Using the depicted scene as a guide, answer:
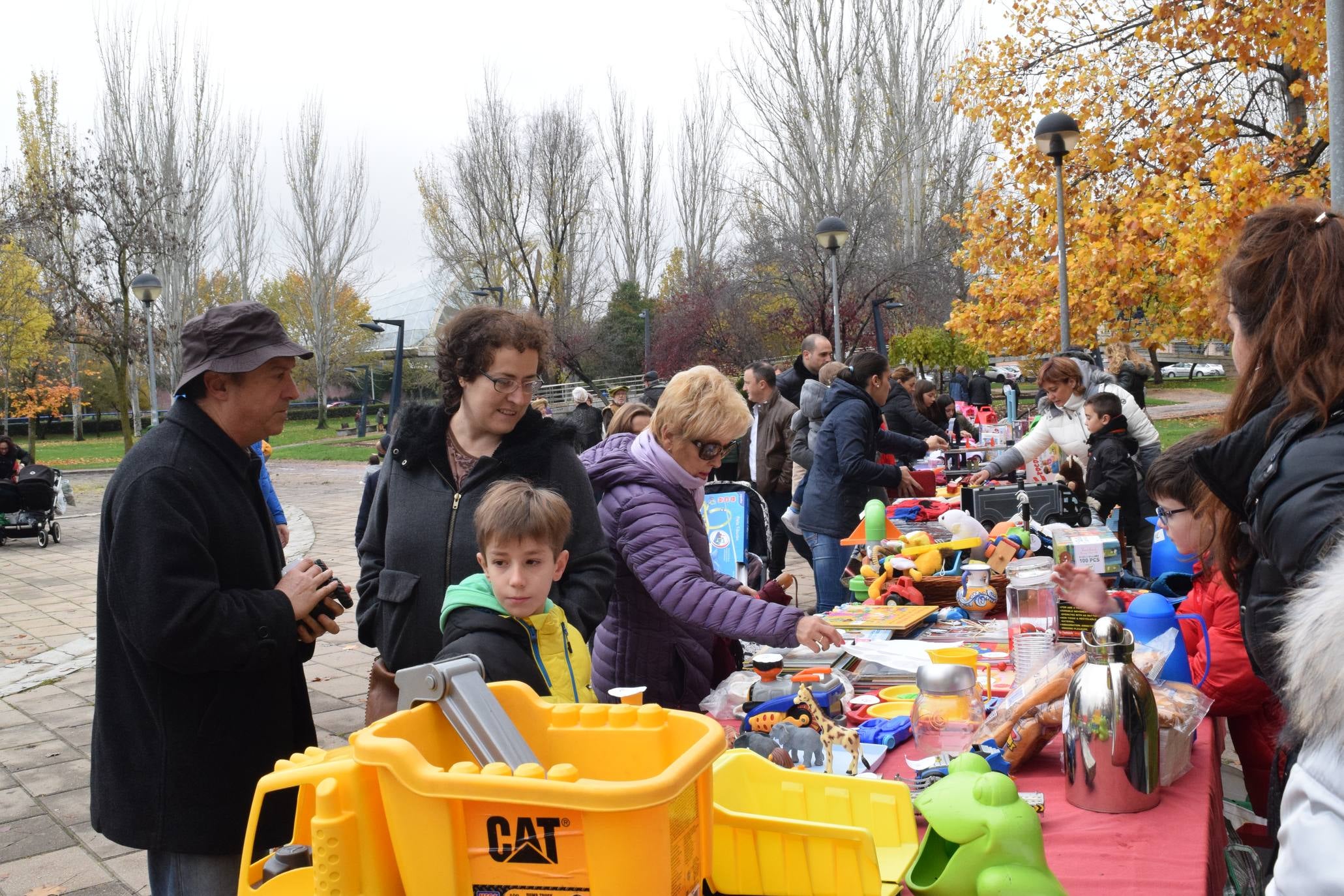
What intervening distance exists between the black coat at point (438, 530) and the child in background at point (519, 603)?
0.27 m

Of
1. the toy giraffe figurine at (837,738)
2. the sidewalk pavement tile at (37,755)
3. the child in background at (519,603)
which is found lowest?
the sidewalk pavement tile at (37,755)

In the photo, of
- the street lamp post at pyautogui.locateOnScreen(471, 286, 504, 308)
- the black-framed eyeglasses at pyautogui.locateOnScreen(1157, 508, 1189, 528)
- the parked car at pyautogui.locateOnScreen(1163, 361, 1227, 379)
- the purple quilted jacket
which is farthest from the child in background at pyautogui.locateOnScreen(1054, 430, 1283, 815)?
the parked car at pyautogui.locateOnScreen(1163, 361, 1227, 379)

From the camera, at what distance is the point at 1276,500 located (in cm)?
164

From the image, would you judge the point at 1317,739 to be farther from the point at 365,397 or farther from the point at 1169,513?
the point at 365,397

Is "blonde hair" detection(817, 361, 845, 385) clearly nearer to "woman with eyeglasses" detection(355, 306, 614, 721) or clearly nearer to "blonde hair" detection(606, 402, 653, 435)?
"blonde hair" detection(606, 402, 653, 435)

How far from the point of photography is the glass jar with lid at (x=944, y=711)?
7.16ft

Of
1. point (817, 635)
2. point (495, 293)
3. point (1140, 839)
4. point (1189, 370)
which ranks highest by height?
point (495, 293)

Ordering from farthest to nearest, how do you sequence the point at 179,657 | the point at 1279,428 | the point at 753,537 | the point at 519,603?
the point at 753,537, the point at 519,603, the point at 179,657, the point at 1279,428

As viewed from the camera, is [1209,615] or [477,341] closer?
[477,341]

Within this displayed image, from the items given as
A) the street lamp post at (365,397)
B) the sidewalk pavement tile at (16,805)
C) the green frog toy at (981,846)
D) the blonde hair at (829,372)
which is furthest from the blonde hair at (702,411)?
the street lamp post at (365,397)

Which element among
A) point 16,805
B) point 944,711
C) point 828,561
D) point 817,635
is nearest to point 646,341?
point 828,561

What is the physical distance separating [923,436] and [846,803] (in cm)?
861

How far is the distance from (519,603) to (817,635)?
742 millimetres

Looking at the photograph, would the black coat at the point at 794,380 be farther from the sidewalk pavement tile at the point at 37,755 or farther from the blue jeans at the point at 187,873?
the blue jeans at the point at 187,873
